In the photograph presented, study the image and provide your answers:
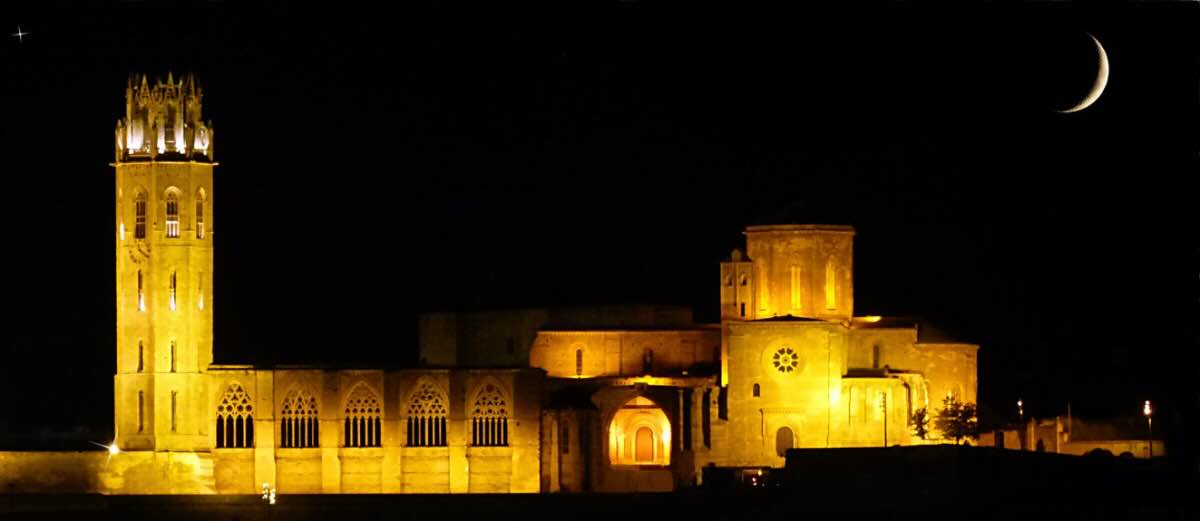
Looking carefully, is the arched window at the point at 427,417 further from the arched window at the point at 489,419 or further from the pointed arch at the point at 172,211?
the pointed arch at the point at 172,211

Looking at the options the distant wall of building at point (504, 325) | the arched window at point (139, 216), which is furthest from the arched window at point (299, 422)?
the distant wall of building at point (504, 325)

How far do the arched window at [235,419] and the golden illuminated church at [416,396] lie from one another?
39mm

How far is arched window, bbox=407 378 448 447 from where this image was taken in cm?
9281

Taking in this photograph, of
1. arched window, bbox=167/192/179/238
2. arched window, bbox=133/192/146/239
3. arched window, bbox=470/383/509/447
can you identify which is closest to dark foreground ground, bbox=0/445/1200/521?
arched window, bbox=470/383/509/447

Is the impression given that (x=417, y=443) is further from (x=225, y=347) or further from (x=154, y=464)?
(x=225, y=347)

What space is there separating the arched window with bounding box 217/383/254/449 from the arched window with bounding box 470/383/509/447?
615 cm

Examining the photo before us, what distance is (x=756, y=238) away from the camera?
3794 inches

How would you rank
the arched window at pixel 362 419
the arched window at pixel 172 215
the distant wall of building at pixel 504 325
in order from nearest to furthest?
the arched window at pixel 172 215 → the arched window at pixel 362 419 → the distant wall of building at pixel 504 325

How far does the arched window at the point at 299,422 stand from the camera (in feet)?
302

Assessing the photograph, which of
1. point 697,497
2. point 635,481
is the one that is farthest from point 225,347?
point 697,497

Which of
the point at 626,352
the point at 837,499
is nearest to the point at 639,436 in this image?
the point at 626,352

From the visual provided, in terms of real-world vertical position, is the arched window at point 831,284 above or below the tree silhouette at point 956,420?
above

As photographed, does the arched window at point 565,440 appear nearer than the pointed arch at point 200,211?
No

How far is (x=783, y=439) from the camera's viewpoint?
93625 millimetres
